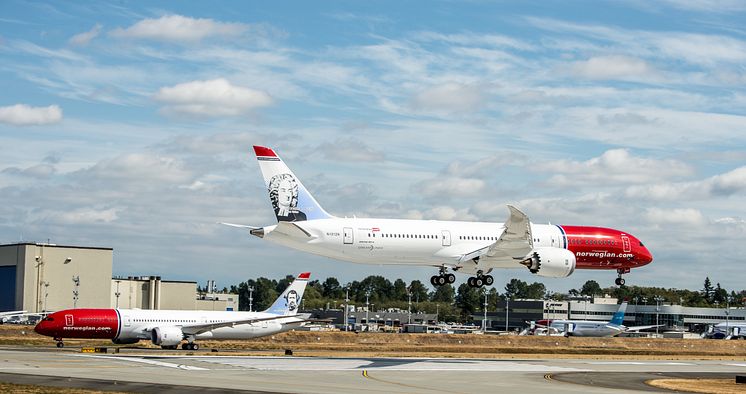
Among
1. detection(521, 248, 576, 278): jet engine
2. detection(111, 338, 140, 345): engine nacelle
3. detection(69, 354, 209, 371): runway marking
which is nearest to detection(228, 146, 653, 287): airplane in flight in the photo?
detection(521, 248, 576, 278): jet engine

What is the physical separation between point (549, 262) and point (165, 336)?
97.7 feet

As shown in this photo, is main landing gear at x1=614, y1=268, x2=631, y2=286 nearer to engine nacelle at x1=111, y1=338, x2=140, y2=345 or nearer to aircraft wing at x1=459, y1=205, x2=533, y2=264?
aircraft wing at x1=459, y1=205, x2=533, y2=264

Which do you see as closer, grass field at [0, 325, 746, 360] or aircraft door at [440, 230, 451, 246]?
aircraft door at [440, 230, 451, 246]

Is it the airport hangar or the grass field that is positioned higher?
the airport hangar

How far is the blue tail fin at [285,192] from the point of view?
66.3m

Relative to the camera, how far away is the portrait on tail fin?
66.2m

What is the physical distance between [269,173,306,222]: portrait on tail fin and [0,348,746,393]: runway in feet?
30.8

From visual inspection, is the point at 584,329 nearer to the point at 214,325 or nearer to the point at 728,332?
the point at 728,332

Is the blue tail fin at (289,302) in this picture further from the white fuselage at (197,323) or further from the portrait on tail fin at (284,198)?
the portrait on tail fin at (284,198)

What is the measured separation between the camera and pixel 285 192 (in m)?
66.6

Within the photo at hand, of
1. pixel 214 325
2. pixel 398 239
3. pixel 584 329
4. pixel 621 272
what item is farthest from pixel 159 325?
pixel 584 329

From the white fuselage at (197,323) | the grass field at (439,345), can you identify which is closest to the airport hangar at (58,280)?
the grass field at (439,345)

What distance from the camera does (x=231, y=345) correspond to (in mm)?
86000

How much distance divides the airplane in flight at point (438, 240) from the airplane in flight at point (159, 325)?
58.7 feet
